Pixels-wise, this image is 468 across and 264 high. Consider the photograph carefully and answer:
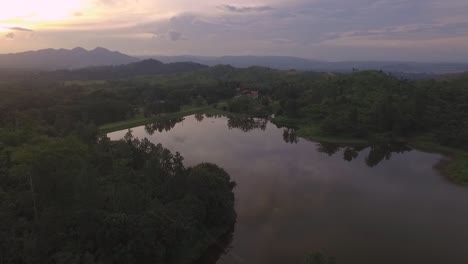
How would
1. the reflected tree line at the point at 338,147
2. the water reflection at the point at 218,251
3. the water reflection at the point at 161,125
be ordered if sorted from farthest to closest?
1. the water reflection at the point at 161,125
2. the reflected tree line at the point at 338,147
3. the water reflection at the point at 218,251

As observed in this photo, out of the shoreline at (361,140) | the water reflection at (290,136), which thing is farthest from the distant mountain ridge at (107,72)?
the water reflection at (290,136)

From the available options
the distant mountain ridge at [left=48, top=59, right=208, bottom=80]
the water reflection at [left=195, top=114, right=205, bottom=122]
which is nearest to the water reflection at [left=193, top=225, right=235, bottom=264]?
the water reflection at [left=195, top=114, right=205, bottom=122]

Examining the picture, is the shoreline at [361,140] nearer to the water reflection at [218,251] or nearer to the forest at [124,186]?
the forest at [124,186]

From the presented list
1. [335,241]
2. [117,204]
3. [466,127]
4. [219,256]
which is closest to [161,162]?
[117,204]

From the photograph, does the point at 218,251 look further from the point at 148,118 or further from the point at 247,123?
the point at 148,118

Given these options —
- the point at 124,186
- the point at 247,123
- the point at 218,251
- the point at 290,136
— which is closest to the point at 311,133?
the point at 290,136

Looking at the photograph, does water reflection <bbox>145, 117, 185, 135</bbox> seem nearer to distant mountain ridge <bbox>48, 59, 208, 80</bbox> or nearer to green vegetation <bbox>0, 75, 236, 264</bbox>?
green vegetation <bbox>0, 75, 236, 264</bbox>

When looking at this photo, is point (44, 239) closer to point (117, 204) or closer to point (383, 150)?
point (117, 204)
